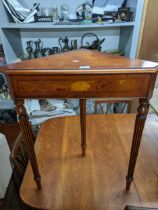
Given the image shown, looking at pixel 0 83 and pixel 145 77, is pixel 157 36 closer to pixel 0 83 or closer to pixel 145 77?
pixel 145 77

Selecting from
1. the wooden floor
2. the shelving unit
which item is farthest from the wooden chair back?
the shelving unit

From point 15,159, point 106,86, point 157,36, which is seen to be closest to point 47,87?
point 106,86

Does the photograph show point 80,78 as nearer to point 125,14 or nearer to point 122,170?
point 122,170

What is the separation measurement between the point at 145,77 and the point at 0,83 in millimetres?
1633

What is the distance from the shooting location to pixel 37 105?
179 centimetres

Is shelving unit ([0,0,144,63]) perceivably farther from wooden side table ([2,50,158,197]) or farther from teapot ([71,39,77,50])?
wooden side table ([2,50,158,197])

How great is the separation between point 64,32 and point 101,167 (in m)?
1.39

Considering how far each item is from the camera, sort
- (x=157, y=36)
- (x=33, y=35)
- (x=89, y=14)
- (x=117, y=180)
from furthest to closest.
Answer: (x=33, y=35)
(x=89, y=14)
(x=157, y=36)
(x=117, y=180)

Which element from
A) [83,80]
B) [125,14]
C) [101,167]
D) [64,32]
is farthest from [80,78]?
[64,32]

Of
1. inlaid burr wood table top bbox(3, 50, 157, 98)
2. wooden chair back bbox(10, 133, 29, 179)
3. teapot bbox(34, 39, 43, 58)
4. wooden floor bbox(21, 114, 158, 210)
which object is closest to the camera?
inlaid burr wood table top bbox(3, 50, 157, 98)

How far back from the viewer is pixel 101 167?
907 millimetres

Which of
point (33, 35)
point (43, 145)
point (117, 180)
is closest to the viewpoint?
point (117, 180)

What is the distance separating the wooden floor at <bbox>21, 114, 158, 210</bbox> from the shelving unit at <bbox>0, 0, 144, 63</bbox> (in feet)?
2.51

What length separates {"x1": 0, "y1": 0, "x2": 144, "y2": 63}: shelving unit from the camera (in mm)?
1425
